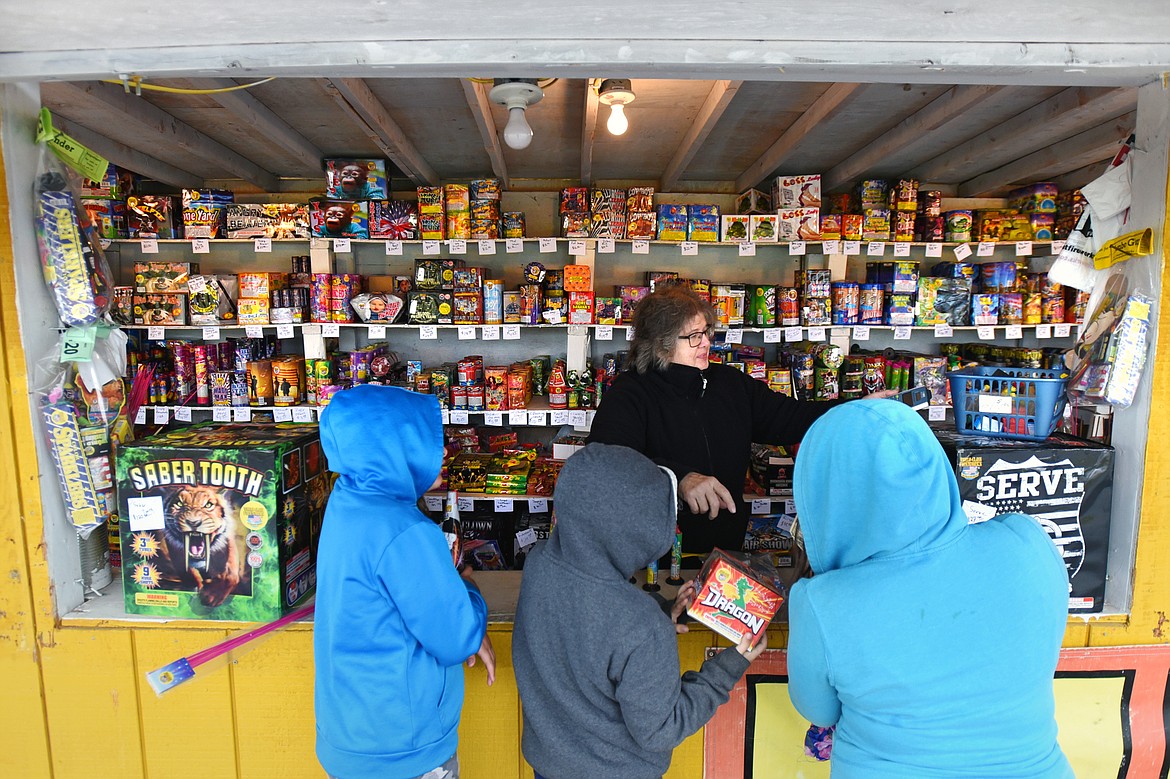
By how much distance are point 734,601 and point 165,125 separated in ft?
10.9

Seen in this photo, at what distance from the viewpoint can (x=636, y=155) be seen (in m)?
3.86

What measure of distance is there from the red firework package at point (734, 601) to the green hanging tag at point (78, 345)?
70.3 inches

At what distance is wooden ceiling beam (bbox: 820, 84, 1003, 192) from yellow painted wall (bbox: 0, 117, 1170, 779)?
135cm

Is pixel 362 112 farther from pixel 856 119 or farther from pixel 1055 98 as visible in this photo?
pixel 1055 98

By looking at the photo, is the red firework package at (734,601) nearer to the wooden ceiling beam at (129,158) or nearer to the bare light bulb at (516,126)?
the bare light bulb at (516,126)

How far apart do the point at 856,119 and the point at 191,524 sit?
126 inches

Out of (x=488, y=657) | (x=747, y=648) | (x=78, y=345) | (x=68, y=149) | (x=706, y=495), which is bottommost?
(x=488, y=657)

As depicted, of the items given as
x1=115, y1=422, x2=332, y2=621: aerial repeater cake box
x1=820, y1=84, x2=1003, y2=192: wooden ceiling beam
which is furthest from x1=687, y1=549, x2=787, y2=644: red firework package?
x1=820, y1=84, x2=1003, y2=192: wooden ceiling beam

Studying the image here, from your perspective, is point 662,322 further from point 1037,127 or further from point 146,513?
point 1037,127

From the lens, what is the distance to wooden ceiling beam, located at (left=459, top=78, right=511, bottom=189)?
2480mm

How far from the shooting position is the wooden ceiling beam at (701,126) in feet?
8.48

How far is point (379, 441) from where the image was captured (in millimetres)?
1484

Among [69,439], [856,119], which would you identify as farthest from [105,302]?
[856,119]

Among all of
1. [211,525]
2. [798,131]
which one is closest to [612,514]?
[211,525]
